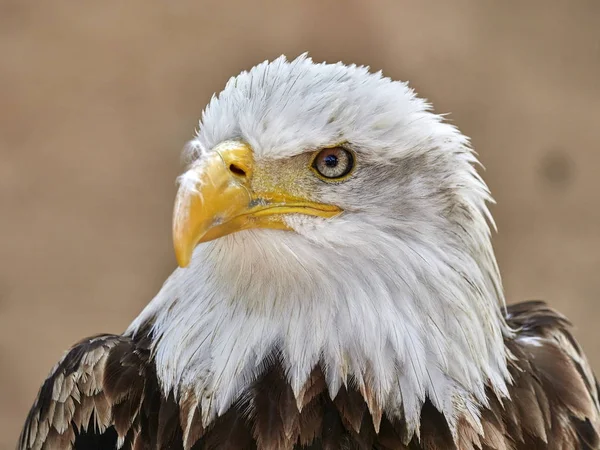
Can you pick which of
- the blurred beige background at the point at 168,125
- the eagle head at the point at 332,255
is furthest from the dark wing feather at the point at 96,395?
the blurred beige background at the point at 168,125

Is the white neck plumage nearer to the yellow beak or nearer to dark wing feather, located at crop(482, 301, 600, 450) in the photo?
the yellow beak

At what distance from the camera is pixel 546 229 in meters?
5.58

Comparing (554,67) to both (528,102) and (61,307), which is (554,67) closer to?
(528,102)

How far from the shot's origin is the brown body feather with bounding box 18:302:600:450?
199 centimetres

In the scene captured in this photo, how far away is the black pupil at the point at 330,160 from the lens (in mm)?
1955

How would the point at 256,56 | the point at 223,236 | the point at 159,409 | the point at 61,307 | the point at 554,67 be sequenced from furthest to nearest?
1. the point at 554,67
2. the point at 256,56
3. the point at 61,307
4. the point at 159,409
5. the point at 223,236

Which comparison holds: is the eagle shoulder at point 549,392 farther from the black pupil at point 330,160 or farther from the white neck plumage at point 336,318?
the black pupil at point 330,160

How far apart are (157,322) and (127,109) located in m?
3.55

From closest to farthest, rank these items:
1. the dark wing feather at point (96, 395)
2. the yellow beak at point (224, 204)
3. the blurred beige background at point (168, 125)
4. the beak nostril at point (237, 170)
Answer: the yellow beak at point (224, 204) → the beak nostril at point (237, 170) → the dark wing feather at point (96, 395) → the blurred beige background at point (168, 125)

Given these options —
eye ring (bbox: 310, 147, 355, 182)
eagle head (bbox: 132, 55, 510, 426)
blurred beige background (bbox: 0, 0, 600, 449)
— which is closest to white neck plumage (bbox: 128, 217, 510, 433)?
eagle head (bbox: 132, 55, 510, 426)

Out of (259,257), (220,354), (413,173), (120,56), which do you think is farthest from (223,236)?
(120,56)

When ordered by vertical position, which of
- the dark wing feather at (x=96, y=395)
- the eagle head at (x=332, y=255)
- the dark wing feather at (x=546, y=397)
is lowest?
the dark wing feather at (x=546, y=397)

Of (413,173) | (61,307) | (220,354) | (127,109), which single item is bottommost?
(61,307)

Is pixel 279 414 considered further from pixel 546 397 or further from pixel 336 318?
pixel 546 397
